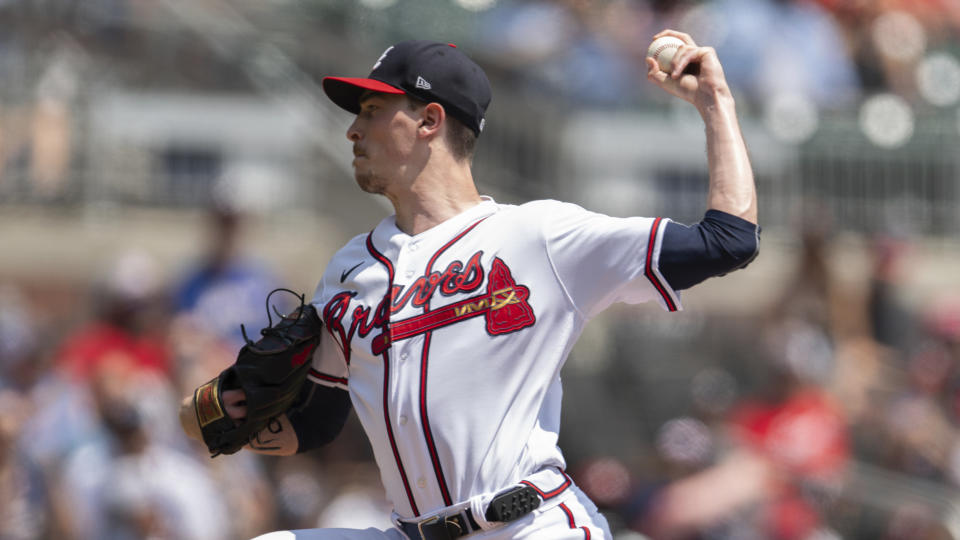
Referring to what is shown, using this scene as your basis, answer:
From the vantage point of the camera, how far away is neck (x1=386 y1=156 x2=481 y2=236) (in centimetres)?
378

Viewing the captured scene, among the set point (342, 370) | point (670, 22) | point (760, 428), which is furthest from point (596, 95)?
point (342, 370)

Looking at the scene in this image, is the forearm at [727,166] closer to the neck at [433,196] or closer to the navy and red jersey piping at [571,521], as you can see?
the neck at [433,196]

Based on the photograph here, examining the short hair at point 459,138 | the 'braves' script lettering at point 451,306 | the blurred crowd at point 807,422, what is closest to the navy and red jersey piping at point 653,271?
the 'braves' script lettering at point 451,306

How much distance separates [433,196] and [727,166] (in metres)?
0.87

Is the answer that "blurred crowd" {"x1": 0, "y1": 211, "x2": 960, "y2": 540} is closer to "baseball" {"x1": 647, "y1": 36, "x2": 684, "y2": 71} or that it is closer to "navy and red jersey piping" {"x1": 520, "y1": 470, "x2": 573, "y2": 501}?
"navy and red jersey piping" {"x1": 520, "y1": 470, "x2": 573, "y2": 501}

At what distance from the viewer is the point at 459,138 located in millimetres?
3812

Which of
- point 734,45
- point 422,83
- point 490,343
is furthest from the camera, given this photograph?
point 734,45

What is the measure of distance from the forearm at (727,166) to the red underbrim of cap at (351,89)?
88 cm

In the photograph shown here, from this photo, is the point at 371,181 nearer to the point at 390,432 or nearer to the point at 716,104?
the point at 390,432

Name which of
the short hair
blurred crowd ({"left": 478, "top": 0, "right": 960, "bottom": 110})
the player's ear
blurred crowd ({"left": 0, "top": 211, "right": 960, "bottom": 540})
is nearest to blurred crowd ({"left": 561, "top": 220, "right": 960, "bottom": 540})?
blurred crowd ({"left": 0, "top": 211, "right": 960, "bottom": 540})

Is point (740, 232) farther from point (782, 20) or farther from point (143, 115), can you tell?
point (143, 115)

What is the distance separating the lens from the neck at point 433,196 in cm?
378

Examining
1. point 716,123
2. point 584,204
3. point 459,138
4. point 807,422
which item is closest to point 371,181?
point 459,138

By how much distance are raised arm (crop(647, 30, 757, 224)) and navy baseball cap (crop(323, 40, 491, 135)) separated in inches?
20.3
